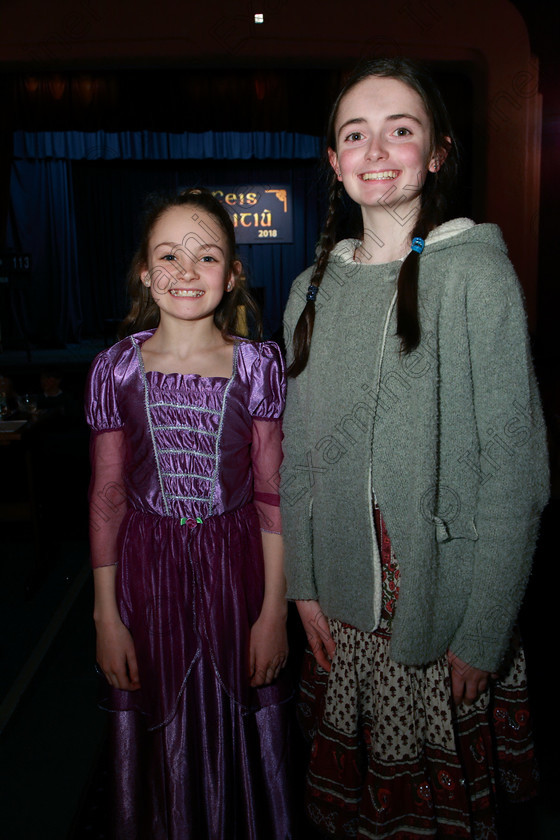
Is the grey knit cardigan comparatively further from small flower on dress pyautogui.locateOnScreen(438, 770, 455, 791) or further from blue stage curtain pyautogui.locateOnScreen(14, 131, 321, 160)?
blue stage curtain pyautogui.locateOnScreen(14, 131, 321, 160)

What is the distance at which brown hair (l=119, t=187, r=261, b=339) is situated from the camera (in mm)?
1223

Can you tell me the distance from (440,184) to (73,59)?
4.10 metres

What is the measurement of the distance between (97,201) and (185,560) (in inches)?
381

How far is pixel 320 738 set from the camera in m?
1.17

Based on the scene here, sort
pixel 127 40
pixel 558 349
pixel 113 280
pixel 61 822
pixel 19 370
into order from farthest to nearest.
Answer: pixel 113 280 → pixel 19 370 → pixel 558 349 → pixel 127 40 → pixel 61 822

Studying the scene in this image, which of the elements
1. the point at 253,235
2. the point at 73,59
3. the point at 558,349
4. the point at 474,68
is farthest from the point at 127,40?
the point at 253,235

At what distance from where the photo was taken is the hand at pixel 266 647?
122cm

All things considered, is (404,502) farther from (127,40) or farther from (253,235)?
(253,235)

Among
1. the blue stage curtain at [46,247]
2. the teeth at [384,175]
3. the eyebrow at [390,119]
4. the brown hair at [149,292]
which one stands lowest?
the brown hair at [149,292]

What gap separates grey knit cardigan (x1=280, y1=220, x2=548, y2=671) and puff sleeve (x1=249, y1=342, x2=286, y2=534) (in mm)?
124

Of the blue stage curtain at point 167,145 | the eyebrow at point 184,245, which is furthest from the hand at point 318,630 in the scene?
the blue stage curtain at point 167,145

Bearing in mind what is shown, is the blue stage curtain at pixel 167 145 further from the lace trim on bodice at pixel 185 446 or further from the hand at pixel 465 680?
the hand at pixel 465 680

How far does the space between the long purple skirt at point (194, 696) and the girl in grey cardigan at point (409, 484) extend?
116 millimetres

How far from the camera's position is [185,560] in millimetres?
1198
